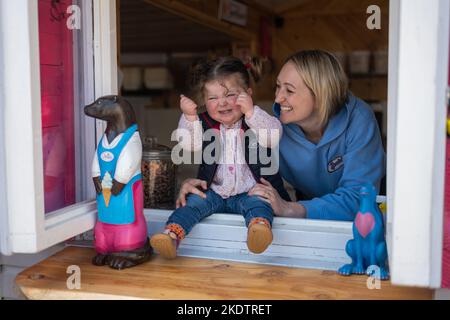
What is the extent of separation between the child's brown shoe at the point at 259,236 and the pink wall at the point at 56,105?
471 mm

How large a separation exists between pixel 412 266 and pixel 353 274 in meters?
0.29

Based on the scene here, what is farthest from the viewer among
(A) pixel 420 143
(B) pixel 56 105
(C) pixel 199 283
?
(B) pixel 56 105

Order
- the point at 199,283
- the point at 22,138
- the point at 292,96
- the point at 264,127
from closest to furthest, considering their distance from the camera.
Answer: the point at 22,138 → the point at 199,283 → the point at 264,127 → the point at 292,96

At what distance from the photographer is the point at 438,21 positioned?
0.91 m

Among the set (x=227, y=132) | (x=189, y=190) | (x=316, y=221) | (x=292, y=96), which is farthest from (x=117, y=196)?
(x=292, y=96)

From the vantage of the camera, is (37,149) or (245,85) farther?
(245,85)

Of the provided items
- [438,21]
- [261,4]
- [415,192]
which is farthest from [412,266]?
[261,4]

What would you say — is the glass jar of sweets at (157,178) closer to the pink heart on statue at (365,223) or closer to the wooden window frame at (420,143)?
the pink heart on statue at (365,223)

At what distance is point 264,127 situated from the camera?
143 centimetres

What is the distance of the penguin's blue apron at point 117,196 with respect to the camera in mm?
1253

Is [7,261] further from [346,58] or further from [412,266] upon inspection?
[346,58]

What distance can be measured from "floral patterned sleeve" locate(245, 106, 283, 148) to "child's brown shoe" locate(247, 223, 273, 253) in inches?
11.5

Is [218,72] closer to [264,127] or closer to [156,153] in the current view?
[264,127]

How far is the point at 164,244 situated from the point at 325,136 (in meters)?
0.64
